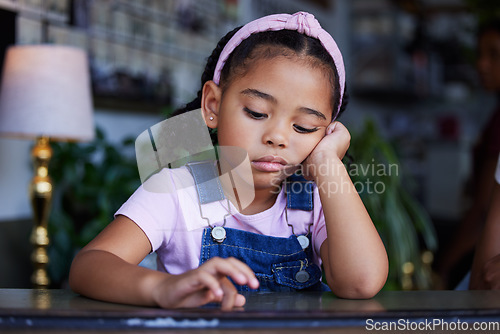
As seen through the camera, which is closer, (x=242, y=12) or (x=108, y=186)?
(x=108, y=186)

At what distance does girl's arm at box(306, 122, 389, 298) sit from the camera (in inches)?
33.9

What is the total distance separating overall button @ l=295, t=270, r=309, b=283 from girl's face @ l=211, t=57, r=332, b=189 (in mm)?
193

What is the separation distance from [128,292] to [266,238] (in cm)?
43

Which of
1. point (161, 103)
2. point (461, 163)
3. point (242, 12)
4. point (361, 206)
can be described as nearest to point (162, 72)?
point (161, 103)

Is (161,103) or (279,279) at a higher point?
(161,103)

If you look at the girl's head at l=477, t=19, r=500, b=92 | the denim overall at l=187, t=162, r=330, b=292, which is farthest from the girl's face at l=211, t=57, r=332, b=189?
the girl's head at l=477, t=19, r=500, b=92

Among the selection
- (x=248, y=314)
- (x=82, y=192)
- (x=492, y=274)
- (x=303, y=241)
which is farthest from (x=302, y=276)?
(x=82, y=192)

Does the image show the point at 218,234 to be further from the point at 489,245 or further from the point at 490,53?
the point at 490,53

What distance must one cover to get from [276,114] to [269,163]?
9 cm

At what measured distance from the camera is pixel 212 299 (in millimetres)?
668

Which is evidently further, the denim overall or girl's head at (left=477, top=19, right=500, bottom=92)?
girl's head at (left=477, top=19, right=500, bottom=92)

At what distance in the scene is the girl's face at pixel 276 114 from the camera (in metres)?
0.99

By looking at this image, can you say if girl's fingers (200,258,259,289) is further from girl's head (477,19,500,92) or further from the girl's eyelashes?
girl's head (477,19,500,92)

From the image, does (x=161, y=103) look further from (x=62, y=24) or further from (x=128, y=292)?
(x=128, y=292)
